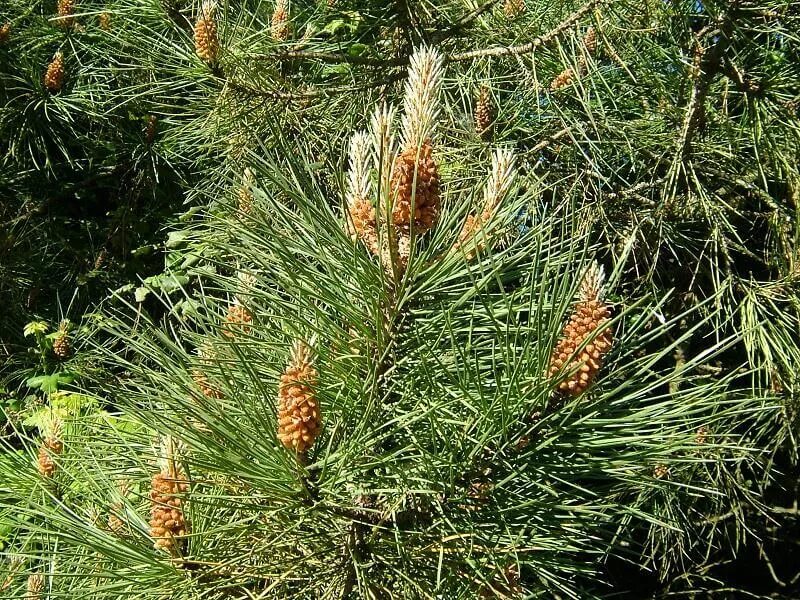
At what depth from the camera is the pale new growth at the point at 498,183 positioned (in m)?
0.66

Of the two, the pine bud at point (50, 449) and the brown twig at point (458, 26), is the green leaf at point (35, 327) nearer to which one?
the pine bud at point (50, 449)

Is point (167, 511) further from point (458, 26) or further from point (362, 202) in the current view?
point (458, 26)

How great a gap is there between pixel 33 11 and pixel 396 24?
5.33 feet

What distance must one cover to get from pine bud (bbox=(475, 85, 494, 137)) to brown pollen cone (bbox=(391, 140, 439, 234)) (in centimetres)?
98

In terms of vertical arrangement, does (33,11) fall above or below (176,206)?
above

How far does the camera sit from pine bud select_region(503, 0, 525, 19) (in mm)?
1410

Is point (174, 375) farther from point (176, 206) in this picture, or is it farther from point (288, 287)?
point (176, 206)

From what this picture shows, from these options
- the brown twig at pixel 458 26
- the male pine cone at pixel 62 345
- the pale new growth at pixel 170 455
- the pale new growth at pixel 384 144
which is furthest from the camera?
the male pine cone at pixel 62 345

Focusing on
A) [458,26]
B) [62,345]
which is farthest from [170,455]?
[62,345]

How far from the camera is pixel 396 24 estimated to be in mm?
1449

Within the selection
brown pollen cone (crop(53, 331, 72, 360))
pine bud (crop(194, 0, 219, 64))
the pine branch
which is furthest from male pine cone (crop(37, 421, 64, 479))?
brown pollen cone (crop(53, 331, 72, 360))

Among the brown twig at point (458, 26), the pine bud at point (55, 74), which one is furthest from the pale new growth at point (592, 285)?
the pine bud at point (55, 74)

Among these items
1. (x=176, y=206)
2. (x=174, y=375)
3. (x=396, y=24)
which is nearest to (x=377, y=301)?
(x=174, y=375)

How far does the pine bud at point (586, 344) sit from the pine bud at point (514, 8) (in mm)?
940
